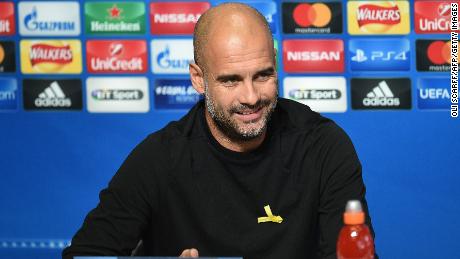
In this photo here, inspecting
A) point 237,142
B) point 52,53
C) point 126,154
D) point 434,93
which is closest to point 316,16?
point 434,93

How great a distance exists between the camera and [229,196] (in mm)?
1851

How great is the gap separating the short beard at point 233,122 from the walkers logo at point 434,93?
1442mm

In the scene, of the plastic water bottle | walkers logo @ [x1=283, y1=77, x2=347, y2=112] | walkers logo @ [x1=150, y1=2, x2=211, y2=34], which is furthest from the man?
walkers logo @ [x1=150, y1=2, x2=211, y2=34]

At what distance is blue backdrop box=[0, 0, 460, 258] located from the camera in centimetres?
314

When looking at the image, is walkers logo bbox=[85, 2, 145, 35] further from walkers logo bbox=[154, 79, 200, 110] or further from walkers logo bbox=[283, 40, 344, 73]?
walkers logo bbox=[283, 40, 344, 73]

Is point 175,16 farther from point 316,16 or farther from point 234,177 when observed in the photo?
point 234,177

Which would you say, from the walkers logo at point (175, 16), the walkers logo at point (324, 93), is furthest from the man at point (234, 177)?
the walkers logo at point (175, 16)

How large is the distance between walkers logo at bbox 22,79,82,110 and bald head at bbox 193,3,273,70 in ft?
5.34

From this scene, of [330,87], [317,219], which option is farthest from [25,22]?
[317,219]

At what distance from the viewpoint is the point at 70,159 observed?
11.1ft

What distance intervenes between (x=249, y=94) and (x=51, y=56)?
1.81m

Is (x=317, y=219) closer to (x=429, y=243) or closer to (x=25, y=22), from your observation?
(x=429, y=243)

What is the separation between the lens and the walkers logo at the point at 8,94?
11.2 ft

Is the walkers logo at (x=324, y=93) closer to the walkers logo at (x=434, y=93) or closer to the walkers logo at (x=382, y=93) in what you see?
the walkers logo at (x=382, y=93)
